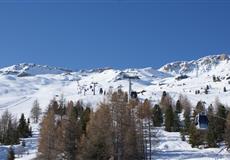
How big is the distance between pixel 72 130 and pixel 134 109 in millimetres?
9566

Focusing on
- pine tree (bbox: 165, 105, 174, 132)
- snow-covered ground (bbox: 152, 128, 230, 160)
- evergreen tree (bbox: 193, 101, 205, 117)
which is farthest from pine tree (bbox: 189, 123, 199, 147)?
pine tree (bbox: 165, 105, 174, 132)

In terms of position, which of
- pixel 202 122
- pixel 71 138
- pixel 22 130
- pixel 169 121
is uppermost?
pixel 169 121

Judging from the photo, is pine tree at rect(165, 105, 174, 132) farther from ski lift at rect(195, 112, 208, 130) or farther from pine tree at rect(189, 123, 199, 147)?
ski lift at rect(195, 112, 208, 130)

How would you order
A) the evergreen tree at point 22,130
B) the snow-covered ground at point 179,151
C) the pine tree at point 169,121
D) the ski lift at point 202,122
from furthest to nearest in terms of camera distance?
the evergreen tree at point 22,130, the pine tree at point 169,121, the snow-covered ground at point 179,151, the ski lift at point 202,122

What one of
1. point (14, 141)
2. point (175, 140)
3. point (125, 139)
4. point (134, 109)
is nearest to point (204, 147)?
point (175, 140)

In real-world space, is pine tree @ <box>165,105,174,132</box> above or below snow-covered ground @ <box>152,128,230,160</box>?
above

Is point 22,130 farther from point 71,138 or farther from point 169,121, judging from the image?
point 71,138

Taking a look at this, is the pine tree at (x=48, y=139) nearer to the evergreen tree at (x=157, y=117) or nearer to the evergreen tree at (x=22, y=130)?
the evergreen tree at (x=22, y=130)

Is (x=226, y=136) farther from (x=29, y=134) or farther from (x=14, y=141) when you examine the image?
(x=29, y=134)

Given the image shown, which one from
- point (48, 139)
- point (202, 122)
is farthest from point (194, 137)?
point (202, 122)

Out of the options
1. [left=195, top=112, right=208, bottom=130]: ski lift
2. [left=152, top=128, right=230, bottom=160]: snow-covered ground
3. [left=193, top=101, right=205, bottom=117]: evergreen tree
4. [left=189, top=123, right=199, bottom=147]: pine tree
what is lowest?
[left=152, top=128, right=230, bottom=160]: snow-covered ground

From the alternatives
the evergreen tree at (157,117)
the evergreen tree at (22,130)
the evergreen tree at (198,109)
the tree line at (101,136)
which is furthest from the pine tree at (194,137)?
the evergreen tree at (22,130)

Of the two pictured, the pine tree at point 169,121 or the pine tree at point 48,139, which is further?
the pine tree at point 169,121

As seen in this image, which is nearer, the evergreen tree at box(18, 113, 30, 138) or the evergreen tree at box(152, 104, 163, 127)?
the evergreen tree at box(18, 113, 30, 138)
